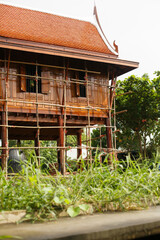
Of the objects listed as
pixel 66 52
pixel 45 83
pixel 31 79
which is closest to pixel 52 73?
pixel 45 83

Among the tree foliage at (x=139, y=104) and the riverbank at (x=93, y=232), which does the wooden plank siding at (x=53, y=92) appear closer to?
the tree foliage at (x=139, y=104)

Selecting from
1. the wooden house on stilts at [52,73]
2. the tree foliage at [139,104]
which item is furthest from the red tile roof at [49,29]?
the tree foliage at [139,104]

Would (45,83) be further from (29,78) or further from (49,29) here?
(49,29)

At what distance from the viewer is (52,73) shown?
14062 millimetres

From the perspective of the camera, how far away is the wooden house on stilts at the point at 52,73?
12648 millimetres

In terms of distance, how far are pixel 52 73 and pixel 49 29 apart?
8.63 feet

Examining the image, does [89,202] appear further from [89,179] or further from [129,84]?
[129,84]

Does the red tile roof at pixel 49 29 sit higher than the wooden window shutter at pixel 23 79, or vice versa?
the red tile roof at pixel 49 29

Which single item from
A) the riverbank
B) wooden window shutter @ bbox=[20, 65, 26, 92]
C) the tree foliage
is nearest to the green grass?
the riverbank

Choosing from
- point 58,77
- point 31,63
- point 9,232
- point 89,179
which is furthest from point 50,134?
point 9,232

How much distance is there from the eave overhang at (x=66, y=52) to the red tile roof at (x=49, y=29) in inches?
30.6

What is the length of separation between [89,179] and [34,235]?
2241 millimetres

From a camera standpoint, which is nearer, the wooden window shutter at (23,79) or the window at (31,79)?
the wooden window shutter at (23,79)

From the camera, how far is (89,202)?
3.59 m
